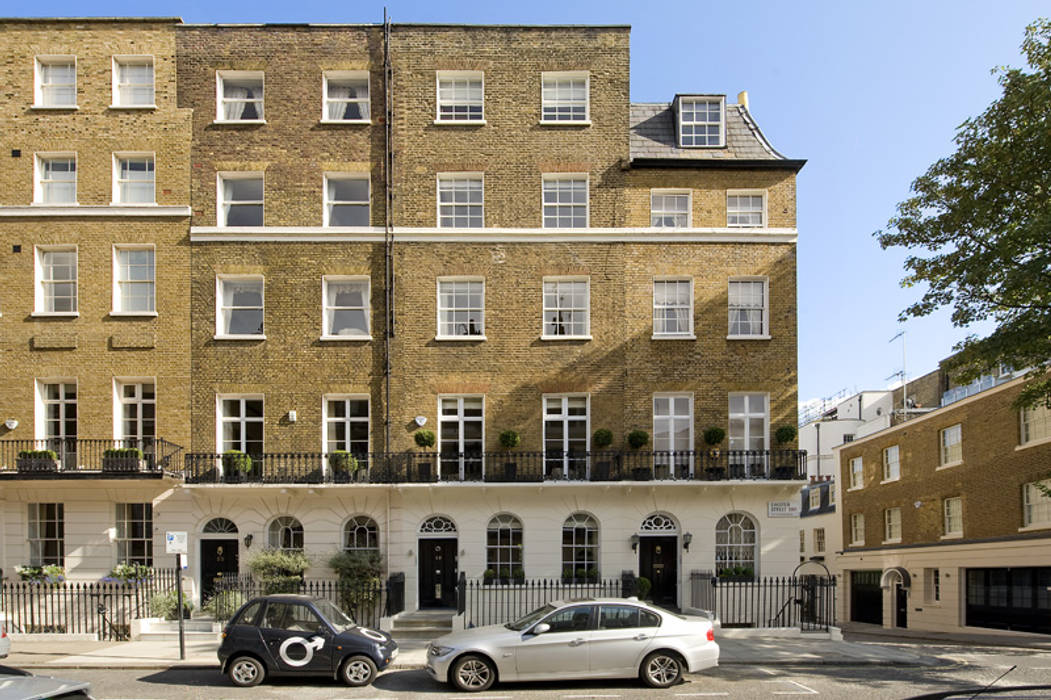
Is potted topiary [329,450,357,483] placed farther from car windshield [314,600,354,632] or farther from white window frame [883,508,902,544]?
white window frame [883,508,902,544]

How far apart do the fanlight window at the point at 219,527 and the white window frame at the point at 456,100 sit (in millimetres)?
11968

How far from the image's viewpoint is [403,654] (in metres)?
16.9

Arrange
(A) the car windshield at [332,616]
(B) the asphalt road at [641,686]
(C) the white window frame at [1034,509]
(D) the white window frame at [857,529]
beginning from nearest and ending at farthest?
(B) the asphalt road at [641,686] → (A) the car windshield at [332,616] → (C) the white window frame at [1034,509] → (D) the white window frame at [857,529]

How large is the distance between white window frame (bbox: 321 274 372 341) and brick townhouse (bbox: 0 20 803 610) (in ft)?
0.28

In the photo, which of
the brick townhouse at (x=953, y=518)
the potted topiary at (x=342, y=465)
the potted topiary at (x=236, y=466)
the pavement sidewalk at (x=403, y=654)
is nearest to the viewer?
the pavement sidewalk at (x=403, y=654)

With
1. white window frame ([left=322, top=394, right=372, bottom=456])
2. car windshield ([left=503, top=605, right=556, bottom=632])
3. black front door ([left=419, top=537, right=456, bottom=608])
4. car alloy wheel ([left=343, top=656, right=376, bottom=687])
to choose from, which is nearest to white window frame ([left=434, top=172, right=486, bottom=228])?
white window frame ([left=322, top=394, right=372, bottom=456])

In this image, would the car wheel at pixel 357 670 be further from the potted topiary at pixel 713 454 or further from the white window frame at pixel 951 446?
the white window frame at pixel 951 446

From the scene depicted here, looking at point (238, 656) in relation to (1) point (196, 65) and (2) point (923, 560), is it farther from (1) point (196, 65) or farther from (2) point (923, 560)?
(2) point (923, 560)

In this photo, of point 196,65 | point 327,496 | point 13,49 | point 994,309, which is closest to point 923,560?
point 994,309

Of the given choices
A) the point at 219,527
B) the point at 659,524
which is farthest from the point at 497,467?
the point at 219,527

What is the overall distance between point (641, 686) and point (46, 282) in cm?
1870

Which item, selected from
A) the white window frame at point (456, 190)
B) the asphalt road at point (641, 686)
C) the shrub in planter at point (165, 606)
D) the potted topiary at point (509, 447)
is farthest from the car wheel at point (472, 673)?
the white window frame at point (456, 190)

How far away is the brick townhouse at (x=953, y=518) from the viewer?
2719 centimetres

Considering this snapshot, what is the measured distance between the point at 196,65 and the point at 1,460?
11.5 m
